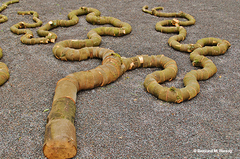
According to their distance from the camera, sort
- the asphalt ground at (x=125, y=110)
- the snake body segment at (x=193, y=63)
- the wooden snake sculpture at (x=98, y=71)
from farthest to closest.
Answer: the snake body segment at (x=193, y=63), the asphalt ground at (x=125, y=110), the wooden snake sculpture at (x=98, y=71)

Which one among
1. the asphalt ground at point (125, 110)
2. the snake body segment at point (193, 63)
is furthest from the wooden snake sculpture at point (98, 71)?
the asphalt ground at point (125, 110)

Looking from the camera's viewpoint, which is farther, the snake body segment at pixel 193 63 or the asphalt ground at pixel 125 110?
the snake body segment at pixel 193 63

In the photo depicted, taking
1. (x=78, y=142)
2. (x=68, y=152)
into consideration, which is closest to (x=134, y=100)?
(x=78, y=142)

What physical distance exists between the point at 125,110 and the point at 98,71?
1571 mm

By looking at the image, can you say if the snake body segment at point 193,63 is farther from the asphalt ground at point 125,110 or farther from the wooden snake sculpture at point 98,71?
the asphalt ground at point 125,110

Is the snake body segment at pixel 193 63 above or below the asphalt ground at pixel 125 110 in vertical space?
above

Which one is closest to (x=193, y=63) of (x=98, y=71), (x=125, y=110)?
(x=125, y=110)

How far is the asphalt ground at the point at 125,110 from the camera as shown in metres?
3.99

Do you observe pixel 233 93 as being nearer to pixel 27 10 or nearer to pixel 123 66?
pixel 123 66

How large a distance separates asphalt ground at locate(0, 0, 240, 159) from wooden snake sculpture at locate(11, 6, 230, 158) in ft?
0.82

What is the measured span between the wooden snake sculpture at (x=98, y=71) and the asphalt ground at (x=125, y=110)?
0.25 meters

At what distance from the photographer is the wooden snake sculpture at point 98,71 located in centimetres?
375

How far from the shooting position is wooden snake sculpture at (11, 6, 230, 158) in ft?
12.3

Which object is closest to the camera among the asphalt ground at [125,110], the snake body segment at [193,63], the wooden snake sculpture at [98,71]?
the wooden snake sculpture at [98,71]
